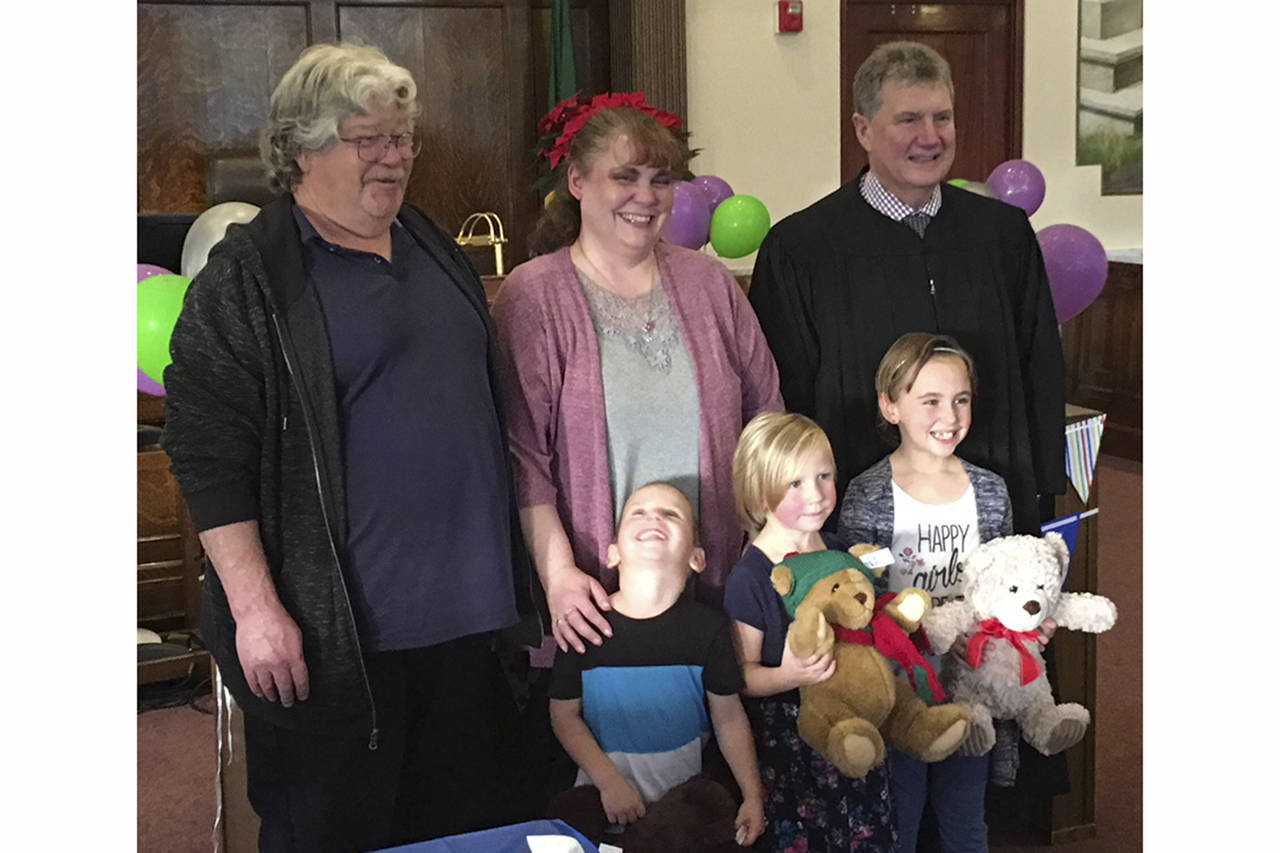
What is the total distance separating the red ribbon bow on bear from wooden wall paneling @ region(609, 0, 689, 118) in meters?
4.26

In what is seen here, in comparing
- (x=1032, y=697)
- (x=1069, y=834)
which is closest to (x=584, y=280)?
(x=1032, y=697)

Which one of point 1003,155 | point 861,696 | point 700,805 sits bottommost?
point 700,805

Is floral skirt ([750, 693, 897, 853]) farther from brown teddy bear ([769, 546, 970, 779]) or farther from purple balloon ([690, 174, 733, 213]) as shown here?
purple balloon ([690, 174, 733, 213])

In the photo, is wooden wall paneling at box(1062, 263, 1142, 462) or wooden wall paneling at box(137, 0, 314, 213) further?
wooden wall paneling at box(1062, 263, 1142, 462)

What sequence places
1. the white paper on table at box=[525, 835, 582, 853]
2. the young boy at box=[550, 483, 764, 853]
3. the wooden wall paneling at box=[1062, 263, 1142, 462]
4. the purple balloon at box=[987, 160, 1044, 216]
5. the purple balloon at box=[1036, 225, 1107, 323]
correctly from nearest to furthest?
the white paper on table at box=[525, 835, 582, 853]
the young boy at box=[550, 483, 764, 853]
the purple balloon at box=[1036, 225, 1107, 323]
the purple balloon at box=[987, 160, 1044, 216]
the wooden wall paneling at box=[1062, 263, 1142, 462]

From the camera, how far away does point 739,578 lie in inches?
81.4

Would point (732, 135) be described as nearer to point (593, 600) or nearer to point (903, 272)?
point (903, 272)

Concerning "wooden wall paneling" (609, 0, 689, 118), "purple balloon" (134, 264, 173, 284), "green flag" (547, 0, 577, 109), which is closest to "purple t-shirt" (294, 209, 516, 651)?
"purple balloon" (134, 264, 173, 284)

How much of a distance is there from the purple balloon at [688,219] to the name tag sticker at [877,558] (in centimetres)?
149

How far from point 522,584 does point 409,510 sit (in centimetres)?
25

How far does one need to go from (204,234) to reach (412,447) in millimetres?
1020

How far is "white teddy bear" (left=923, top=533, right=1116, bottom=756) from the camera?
7.11 feet

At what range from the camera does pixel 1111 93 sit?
7.05 metres

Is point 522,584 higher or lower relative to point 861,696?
higher
